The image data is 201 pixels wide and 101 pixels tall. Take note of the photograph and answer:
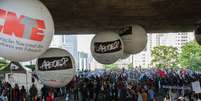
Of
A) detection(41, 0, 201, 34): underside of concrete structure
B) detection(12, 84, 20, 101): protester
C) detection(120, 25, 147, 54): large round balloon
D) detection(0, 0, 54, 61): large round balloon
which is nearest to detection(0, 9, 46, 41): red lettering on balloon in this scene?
detection(0, 0, 54, 61): large round balloon

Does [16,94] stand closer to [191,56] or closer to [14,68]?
[14,68]

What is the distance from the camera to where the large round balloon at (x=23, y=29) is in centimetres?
453

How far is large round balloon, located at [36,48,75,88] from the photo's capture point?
23.3ft

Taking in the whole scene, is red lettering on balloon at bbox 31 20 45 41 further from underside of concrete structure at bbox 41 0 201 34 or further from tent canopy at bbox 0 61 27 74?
tent canopy at bbox 0 61 27 74

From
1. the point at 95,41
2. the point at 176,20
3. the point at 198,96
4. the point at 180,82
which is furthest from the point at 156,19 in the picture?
the point at 180,82

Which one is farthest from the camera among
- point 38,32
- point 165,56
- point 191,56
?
point 165,56

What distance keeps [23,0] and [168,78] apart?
1870cm

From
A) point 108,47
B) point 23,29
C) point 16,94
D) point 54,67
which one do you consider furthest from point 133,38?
point 16,94

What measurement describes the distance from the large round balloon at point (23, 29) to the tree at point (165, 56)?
71719mm

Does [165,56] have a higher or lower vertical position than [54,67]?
lower

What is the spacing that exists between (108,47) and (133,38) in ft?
2.96

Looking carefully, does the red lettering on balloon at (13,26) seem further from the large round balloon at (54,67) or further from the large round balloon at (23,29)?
the large round balloon at (54,67)

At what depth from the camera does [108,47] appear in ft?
28.2

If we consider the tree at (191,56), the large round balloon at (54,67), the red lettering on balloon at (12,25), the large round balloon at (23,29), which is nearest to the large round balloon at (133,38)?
the large round balloon at (54,67)
